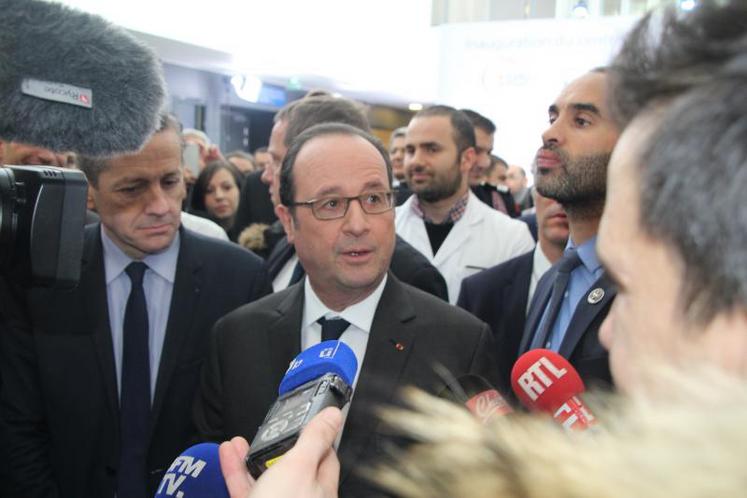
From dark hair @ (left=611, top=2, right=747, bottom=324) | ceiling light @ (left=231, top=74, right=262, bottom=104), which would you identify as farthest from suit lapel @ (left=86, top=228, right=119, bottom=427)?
ceiling light @ (left=231, top=74, right=262, bottom=104)

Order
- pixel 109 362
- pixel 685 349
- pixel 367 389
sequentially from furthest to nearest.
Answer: pixel 109 362, pixel 367 389, pixel 685 349

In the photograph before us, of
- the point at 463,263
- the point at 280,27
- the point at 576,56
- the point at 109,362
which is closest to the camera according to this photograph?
the point at 109,362

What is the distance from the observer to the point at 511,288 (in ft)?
7.28

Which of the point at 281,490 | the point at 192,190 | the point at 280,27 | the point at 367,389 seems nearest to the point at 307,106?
the point at 367,389

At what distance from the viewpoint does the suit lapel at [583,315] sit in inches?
58.4

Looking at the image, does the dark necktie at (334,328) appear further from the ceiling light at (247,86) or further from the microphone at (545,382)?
the ceiling light at (247,86)

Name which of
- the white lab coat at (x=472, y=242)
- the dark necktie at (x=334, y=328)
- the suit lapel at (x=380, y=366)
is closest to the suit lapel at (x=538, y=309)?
the suit lapel at (x=380, y=366)

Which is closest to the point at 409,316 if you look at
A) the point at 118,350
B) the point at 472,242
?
the point at 118,350

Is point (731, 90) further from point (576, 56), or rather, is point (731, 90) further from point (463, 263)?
point (576, 56)

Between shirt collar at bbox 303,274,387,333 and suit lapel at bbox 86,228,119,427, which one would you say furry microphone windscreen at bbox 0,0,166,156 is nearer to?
shirt collar at bbox 303,274,387,333

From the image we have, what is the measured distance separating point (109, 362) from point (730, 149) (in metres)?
1.62

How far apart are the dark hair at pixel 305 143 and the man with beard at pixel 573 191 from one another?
0.44 m

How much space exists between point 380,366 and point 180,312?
653 mm

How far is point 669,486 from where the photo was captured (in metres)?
0.35
